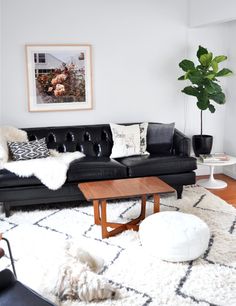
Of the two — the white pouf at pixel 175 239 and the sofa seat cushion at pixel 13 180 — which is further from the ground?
the sofa seat cushion at pixel 13 180

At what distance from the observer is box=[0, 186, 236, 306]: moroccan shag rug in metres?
2.40

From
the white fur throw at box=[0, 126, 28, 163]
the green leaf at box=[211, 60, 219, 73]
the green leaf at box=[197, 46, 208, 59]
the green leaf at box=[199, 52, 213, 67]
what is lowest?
the white fur throw at box=[0, 126, 28, 163]

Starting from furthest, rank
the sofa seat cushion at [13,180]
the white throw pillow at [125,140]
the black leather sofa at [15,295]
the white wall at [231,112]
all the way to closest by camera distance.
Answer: the white wall at [231,112]
the white throw pillow at [125,140]
the sofa seat cushion at [13,180]
the black leather sofa at [15,295]

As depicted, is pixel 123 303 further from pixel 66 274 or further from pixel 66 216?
pixel 66 216

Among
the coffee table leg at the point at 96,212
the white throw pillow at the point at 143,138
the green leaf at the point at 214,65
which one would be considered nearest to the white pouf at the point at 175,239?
the coffee table leg at the point at 96,212

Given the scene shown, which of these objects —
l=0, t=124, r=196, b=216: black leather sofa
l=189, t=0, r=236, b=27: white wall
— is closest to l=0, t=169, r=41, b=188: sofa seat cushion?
l=0, t=124, r=196, b=216: black leather sofa

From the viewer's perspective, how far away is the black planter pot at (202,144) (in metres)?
4.72

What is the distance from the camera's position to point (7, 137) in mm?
4086

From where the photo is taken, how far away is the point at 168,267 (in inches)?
106

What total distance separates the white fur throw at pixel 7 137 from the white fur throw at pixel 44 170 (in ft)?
0.40

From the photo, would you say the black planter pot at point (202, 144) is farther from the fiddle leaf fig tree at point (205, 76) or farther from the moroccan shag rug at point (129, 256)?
the moroccan shag rug at point (129, 256)

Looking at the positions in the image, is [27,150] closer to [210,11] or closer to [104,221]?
[104,221]

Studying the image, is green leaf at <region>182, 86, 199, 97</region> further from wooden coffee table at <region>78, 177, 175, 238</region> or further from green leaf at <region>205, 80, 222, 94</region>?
wooden coffee table at <region>78, 177, 175, 238</region>

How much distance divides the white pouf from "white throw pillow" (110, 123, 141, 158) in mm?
1537
